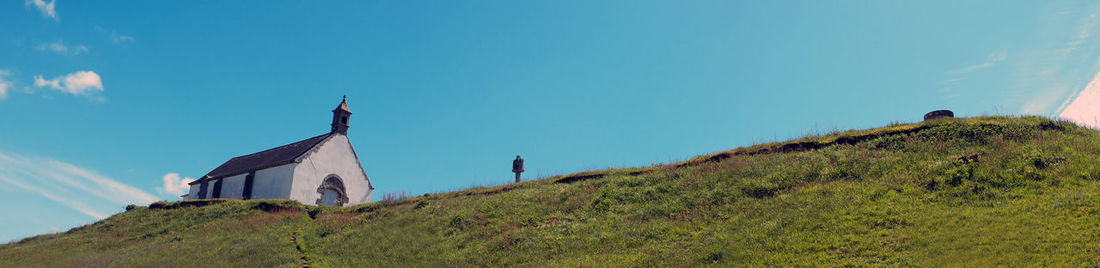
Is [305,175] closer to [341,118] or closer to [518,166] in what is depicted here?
[341,118]

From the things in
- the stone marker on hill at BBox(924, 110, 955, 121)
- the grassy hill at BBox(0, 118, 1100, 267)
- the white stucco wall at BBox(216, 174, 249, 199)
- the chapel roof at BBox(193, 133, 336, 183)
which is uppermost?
the chapel roof at BBox(193, 133, 336, 183)

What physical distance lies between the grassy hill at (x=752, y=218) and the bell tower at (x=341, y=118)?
1832 cm

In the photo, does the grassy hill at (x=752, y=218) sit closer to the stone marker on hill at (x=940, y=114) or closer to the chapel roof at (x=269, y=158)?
the stone marker on hill at (x=940, y=114)

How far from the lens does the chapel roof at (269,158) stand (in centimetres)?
4492

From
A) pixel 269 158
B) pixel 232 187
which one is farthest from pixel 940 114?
pixel 232 187

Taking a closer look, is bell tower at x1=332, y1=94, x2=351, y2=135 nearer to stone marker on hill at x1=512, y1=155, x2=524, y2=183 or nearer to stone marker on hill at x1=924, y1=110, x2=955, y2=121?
stone marker on hill at x1=512, y1=155, x2=524, y2=183

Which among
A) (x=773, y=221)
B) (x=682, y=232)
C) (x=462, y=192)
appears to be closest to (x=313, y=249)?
(x=462, y=192)

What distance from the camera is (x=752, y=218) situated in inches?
686

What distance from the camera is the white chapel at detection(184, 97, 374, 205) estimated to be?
142 ft

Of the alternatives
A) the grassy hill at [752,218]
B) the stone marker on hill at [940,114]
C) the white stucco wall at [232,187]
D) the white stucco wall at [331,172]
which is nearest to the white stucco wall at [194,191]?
the white stucco wall at [232,187]

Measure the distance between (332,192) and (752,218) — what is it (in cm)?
3670

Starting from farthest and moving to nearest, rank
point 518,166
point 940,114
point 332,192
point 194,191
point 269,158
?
point 194,191 < point 269,158 < point 332,192 < point 518,166 < point 940,114

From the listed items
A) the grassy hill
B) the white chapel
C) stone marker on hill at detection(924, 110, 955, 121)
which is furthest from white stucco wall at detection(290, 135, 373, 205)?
stone marker on hill at detection(924, 110, 955, 121)

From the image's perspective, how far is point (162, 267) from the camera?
20.5 metres
